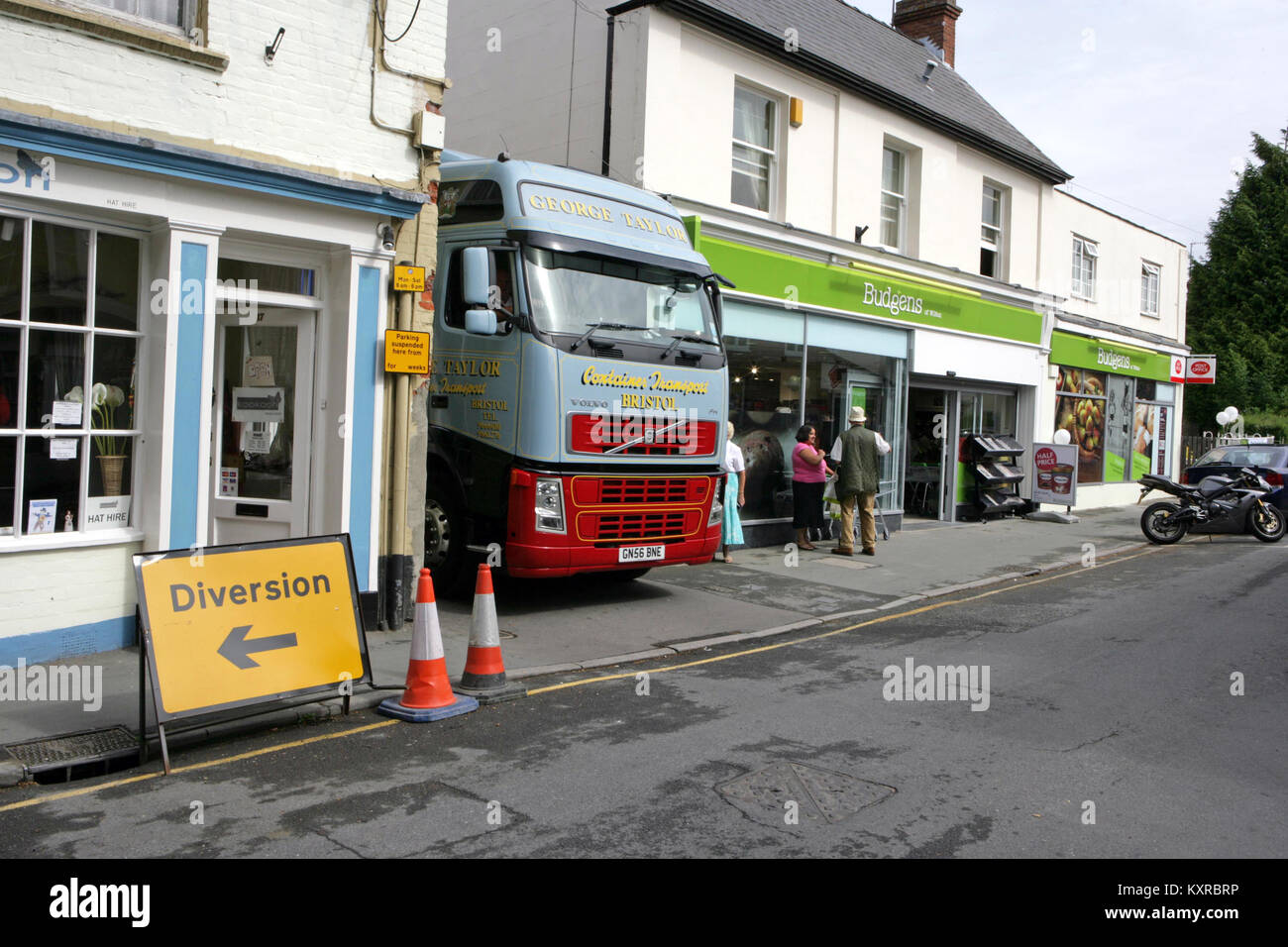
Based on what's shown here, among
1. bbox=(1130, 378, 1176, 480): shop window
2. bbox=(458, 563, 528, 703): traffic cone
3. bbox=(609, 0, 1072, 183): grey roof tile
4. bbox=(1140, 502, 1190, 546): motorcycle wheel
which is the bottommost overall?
bbox=(458, 563, 528, 703): traffic cone

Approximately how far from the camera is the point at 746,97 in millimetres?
14578

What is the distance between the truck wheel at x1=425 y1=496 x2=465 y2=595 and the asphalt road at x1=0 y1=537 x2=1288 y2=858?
248 cm

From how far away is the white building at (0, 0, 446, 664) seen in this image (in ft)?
23.1

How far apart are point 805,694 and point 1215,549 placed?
12.1m

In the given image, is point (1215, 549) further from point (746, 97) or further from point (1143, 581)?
point (746, 97)

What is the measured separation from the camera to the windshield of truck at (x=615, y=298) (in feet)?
30.0

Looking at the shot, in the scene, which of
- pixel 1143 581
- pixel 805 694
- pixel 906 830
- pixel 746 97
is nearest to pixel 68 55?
pixel 805 694

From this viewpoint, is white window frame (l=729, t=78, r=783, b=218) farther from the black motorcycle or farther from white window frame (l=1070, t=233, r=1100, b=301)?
white window frame (l=1070, t=233, r=1100, b=301)

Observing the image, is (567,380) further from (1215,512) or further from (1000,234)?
(1000,234)

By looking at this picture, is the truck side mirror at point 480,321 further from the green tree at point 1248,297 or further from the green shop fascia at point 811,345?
the green tree at point 1248,297

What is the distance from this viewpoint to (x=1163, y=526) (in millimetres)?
17344

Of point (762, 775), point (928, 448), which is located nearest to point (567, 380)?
point (762, 775)

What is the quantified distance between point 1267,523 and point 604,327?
44.8ft

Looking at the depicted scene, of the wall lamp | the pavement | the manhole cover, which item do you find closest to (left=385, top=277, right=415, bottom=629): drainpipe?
the pavement
